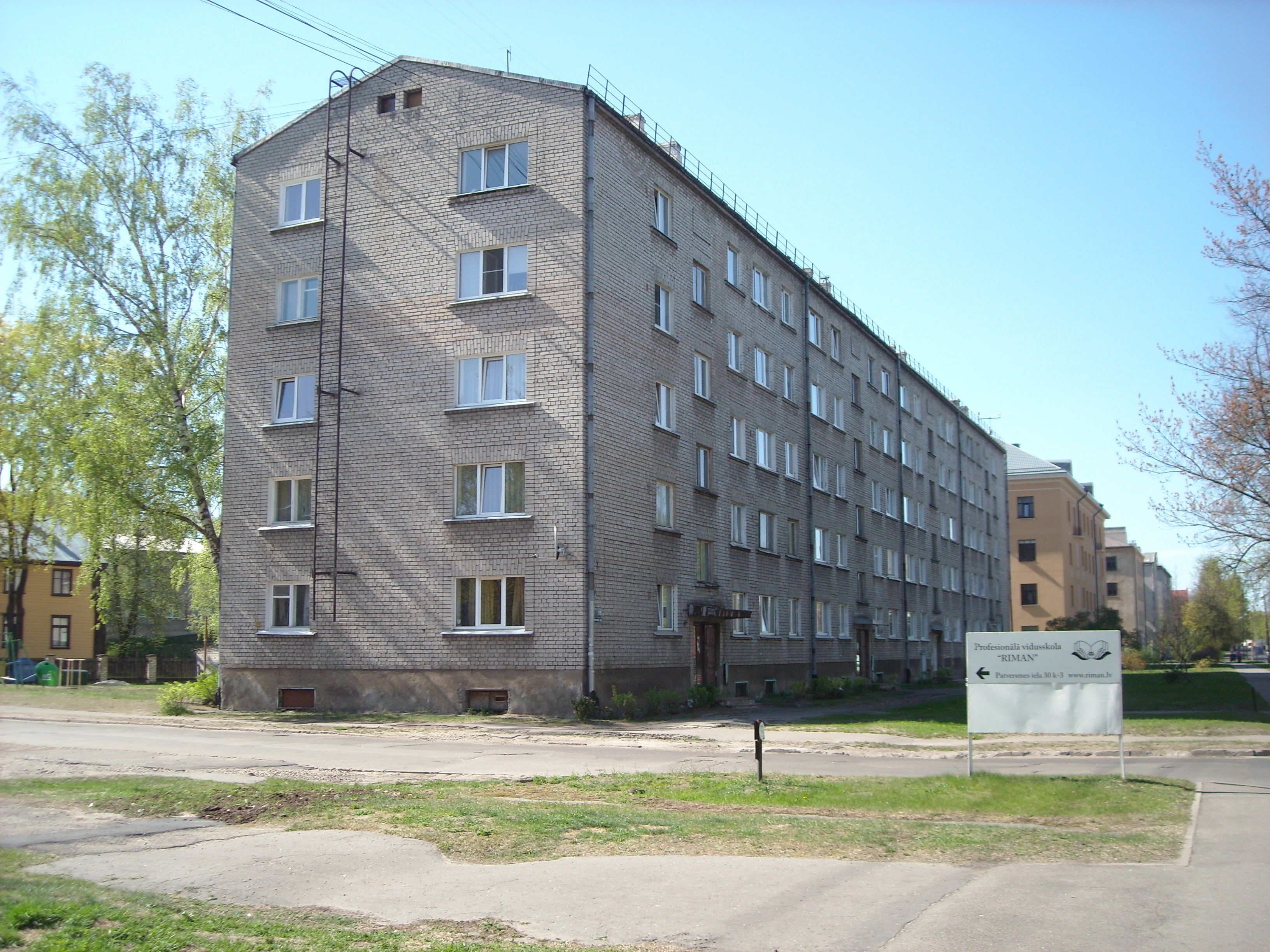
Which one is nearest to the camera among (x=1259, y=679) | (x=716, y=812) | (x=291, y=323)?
(x=716, y=812)

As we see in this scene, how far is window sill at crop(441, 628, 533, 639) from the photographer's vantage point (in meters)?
24.2

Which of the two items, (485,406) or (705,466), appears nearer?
(485,406)

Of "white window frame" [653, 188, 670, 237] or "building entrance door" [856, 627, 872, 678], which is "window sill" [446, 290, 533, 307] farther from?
"building entrance door" [856, 627, 872, 678]

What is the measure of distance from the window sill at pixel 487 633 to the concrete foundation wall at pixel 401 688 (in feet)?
2.46

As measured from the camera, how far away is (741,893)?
751 cm

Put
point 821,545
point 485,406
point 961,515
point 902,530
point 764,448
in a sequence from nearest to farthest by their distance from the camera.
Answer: point 485,406
point 764,448
point 821,545
point 902,530
point 961,515

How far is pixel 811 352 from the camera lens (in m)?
40.2

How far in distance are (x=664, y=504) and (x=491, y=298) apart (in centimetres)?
701

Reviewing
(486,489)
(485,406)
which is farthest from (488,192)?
(486,489)

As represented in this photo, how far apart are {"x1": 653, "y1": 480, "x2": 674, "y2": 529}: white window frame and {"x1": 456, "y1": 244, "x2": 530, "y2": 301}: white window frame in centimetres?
617

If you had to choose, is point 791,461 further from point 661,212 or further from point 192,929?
point 192,929

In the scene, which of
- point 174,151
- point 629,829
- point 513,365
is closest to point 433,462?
point 513,365

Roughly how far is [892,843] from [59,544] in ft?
149

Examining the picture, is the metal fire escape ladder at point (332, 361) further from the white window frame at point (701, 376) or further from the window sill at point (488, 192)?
the white window frame at point (701, 376)
